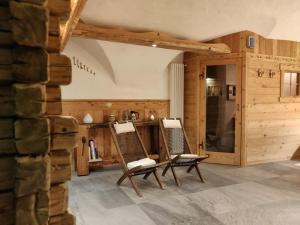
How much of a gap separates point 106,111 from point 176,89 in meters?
1.53

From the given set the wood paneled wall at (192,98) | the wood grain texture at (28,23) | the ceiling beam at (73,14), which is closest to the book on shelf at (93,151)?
the wood paneled wall at (192,98)

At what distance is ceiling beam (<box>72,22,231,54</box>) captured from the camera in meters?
3.41

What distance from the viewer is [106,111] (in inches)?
186

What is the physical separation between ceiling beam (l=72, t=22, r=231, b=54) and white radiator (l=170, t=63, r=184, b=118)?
83cm

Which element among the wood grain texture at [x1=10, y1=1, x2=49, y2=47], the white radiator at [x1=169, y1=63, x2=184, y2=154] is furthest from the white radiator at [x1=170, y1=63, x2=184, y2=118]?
the wood grain texture at [x1=10, y1=1, x2=49, y2=47]

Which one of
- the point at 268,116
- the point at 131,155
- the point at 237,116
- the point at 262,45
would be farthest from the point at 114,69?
the point at 268,116

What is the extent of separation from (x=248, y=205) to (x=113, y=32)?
279 cm

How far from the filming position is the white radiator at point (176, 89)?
17.3 feet

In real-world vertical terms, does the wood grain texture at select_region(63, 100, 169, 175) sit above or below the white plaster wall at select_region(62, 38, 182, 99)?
below

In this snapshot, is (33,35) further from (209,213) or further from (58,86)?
(209,213)

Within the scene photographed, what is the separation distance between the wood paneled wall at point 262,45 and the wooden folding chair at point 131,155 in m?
2.37

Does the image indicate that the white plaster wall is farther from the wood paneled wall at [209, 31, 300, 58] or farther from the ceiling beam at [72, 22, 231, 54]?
the wood paneled wall at [209, 31, 300, 58]

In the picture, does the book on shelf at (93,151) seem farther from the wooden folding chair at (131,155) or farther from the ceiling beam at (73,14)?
the ceiling beam at (73,14)

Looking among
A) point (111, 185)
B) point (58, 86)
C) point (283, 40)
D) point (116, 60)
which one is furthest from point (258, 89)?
point (58, 86)
